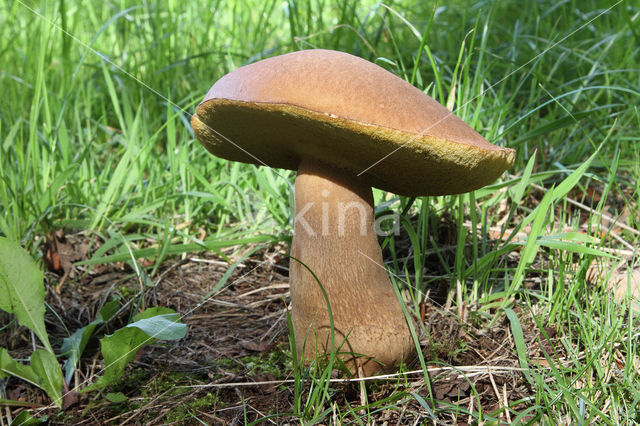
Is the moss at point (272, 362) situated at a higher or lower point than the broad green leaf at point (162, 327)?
lower

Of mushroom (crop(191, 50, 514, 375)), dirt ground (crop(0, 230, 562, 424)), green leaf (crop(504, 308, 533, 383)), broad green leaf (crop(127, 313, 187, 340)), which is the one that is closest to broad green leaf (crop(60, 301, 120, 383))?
dirt ground (crop(0, 230, 562, 424))

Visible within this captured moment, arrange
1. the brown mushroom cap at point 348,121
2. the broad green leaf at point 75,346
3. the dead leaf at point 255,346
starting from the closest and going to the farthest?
the brown mushroom cap at point 348,121, the broad green leaf at point 75,346, the dead leaf at point 255,346

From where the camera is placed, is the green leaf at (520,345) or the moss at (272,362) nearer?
the green leaf at (520,345)

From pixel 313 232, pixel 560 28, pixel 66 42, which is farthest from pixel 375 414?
pixel 560 28

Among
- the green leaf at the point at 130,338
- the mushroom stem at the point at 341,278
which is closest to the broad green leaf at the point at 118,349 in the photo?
the green leaf at the point at 130,338

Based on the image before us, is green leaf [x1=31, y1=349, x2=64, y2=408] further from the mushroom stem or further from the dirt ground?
the mushroom stem

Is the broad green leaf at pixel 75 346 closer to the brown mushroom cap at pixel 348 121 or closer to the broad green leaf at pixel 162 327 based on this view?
the broad green leaf at pixel 162 327

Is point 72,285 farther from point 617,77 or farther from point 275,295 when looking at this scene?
point 617,77

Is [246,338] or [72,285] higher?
[72,285]
